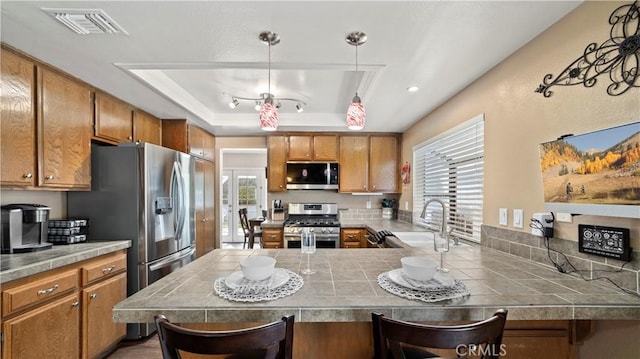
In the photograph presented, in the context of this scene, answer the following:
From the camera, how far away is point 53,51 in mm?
1737

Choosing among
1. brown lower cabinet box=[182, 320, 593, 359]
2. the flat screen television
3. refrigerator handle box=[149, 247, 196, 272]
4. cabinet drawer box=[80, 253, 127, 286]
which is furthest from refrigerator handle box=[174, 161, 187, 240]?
the flat screen television

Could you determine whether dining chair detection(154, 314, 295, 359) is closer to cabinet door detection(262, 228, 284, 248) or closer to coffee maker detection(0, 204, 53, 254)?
coffee maker detection(0, 204, 53, 254)

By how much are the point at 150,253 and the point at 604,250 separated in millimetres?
3075

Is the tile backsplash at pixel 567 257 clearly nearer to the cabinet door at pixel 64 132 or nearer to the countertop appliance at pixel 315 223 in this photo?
the countertop appliance at pixel 315 223

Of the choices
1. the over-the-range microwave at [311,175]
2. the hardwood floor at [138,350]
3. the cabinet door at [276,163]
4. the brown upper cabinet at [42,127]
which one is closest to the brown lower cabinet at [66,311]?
the hardwood floor at [138,350]

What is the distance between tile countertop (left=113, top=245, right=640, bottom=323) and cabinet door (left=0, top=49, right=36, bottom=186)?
1424 millimetres

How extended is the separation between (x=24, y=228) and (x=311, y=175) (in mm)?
2961

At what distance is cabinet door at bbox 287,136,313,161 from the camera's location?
13.5ft

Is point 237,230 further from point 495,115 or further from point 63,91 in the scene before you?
point 495,115

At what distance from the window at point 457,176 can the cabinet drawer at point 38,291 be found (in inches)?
101

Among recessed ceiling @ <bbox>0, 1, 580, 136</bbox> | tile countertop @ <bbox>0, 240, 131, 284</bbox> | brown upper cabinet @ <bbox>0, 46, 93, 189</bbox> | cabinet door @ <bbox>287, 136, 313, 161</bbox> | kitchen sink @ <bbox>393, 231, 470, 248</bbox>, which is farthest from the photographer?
cabinet door @ <bbox>287, 136, 313, 161</bbox>

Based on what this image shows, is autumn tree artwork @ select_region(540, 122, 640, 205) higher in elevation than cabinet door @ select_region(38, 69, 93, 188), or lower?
lower

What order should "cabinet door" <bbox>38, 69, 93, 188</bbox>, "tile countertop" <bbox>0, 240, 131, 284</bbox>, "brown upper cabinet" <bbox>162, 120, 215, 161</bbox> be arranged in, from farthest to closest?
1. "brown upper cabinet" <bbox>162, 120, 215, 161</bbox>
2. "cabinet door" <bbox>38, 69, 93, 188</bbox>
3. "tile countertop" <bbox>0, 240, 131, 284</bbox>

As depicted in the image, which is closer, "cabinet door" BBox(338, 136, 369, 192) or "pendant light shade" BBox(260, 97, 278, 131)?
"pendant light shade" BBox(260, 97, 278, 131)
